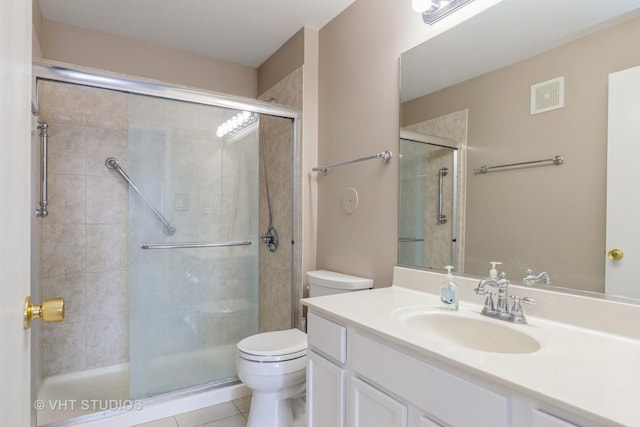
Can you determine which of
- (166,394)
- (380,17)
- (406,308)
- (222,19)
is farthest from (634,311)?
(222,19)

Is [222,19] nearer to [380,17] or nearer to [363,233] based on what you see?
[380,17]

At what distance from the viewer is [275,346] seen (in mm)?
1796

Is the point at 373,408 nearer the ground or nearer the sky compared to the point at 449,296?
nearer the ground

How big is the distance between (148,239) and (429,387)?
5.84 ft

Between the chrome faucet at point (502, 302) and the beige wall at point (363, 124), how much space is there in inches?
23.8

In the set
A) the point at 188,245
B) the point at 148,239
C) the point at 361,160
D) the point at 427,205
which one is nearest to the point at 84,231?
the point at 148,239

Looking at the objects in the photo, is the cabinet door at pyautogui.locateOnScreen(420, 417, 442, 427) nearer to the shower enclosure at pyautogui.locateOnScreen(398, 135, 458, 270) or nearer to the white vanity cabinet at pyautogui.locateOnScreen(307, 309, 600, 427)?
the white vanity cabinet at pyautogui.locateOnScreen(307, 309, 600, 427)

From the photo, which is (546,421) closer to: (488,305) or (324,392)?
(488,305)

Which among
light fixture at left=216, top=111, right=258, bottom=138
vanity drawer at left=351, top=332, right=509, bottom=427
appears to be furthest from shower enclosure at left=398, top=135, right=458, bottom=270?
light fixture at left=216, top=111, right=258, bottom=138

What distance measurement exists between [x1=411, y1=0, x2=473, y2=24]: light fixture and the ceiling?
718 millimetres

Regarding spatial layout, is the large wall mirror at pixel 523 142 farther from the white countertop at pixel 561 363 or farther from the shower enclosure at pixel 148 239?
the shower enclosure at pixel 148 239

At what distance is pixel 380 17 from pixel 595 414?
1.91 meters

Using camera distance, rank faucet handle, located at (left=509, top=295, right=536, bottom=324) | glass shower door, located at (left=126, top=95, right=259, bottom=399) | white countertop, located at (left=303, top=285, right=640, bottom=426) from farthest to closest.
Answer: glass shower door, located at (left=126, top=95, right=259, bottom=399) → faucet handle, located at (left=509, top=295, right=536, bottom=324) → white countertop, located at (left=303, top=285, right=640, bottom=426)

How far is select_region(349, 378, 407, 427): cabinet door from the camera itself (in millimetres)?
999
